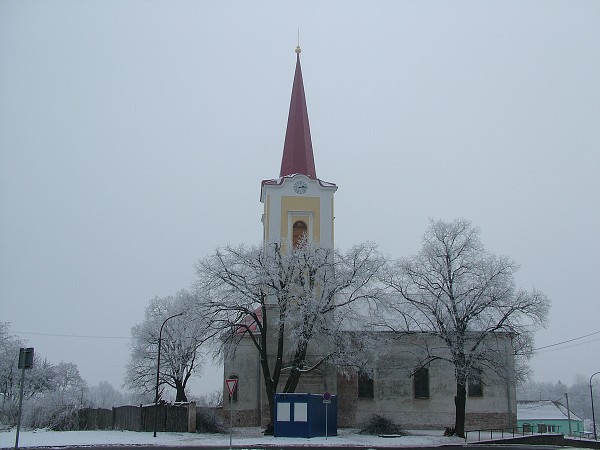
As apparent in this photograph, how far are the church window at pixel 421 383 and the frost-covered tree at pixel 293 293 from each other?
7.84 meters

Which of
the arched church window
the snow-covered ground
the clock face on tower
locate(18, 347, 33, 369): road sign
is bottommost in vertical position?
the snow-covered ground

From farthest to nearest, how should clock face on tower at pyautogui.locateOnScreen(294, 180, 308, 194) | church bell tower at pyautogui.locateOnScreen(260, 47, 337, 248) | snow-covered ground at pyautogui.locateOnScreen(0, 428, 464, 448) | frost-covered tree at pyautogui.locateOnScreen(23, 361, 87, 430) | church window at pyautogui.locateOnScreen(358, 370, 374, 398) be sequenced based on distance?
1. clock face on tower at pyautogui.locateOnScreen(294, 180, 308, 194)
2. church bell tower at pyautogui.locateOnScreen(260, 47, 337, 248)
3. church window at pyautogui.locateOnScreen(358, 370, 374, 398)
4. frost-covered tree at pyautogui.locateOnScreen(23, 361, 87, 430)
5. snow-covered ground at pyautogui.locateOnScreen(0, 428, 464, 448)

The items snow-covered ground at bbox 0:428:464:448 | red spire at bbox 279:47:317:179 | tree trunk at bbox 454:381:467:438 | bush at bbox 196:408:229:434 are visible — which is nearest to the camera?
snow-covered ground at bbox 0:428:464:448

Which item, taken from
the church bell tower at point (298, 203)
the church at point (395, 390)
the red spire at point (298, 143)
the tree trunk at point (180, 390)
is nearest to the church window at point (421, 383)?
the church at point (395, 390)

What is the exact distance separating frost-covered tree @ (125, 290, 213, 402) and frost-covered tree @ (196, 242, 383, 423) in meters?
16.2

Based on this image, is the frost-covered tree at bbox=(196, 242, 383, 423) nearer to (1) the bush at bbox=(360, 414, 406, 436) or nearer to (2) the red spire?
(1) the bush at bbox=(360, 414, 406, 436)

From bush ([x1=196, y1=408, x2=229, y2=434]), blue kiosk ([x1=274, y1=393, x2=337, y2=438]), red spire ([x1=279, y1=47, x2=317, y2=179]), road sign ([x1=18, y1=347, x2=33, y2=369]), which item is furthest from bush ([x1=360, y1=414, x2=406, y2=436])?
road sign ([x1=18, y1=347, x2=33, y2=369])

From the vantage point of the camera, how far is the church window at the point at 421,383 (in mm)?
44250

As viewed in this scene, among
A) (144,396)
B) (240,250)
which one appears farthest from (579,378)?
(240,250)

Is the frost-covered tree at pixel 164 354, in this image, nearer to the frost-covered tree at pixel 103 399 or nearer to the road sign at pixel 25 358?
the frost-covered tree at pixel 103 399

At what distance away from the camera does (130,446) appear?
1148 inches

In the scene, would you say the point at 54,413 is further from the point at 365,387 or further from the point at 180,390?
the point at 365,387

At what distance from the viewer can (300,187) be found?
4744cm

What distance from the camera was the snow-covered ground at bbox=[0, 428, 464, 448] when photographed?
30547 mm
